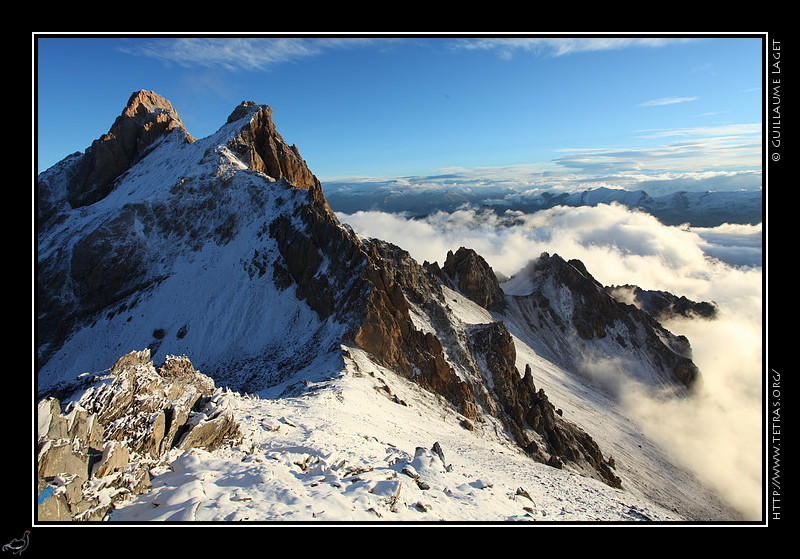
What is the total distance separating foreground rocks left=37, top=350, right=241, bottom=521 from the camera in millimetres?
10109

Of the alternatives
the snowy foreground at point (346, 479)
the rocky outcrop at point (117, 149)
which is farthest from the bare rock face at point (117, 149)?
the snowy foreground at point (346, 479)

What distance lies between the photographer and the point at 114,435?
1279 cm

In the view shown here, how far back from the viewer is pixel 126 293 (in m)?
58.1

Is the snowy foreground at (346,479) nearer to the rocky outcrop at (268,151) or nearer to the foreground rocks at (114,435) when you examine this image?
the foreground rocks at (114,435)

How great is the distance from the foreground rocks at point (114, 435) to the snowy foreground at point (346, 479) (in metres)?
0.66

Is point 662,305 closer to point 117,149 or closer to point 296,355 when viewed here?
point 296,355

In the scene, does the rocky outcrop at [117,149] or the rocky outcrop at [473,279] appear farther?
the rocky outcrop at [473,279]

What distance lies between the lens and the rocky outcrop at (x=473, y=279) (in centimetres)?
11300
